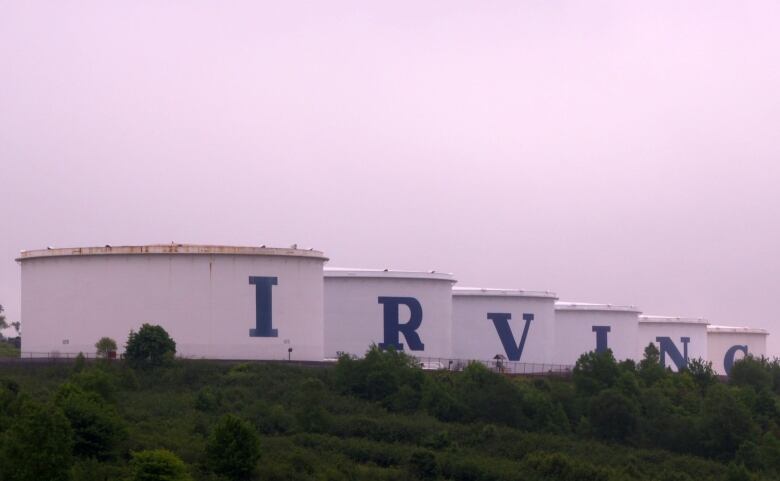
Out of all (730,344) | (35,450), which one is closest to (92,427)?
(35,450)

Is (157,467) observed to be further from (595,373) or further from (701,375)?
(701,375)

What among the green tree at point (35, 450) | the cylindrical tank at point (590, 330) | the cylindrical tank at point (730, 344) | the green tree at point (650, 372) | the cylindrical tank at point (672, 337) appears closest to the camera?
the green tree at point (35, 450)

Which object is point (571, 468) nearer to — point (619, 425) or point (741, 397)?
point (619, 425)

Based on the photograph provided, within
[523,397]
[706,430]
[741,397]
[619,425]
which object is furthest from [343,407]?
[741,397]

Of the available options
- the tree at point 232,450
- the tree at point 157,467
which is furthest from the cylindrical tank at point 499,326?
the tree at point 157,467

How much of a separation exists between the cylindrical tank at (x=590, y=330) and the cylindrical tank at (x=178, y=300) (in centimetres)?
2786

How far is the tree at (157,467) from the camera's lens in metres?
41.0

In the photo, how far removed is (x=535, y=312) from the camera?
80750 millimetres

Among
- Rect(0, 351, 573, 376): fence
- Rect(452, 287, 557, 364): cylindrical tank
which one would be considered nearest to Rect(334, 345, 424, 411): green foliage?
Rect(0, 351, 573, 376): fence

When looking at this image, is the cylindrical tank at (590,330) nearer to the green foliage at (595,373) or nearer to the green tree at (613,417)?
the green foliage at (595,373)

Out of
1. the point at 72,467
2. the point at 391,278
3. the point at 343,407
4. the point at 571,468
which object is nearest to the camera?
the point at 72,467

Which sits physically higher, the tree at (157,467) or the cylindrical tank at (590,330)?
the cylindrical tank at (590,330)

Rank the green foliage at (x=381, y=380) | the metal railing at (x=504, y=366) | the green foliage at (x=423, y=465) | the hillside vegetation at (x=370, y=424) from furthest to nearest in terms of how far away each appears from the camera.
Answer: the metal railing at (x=504, y=366) → the green foliage at (x=381, y=380) → the green foliage at (x=423, y=465) → the hillside vegetation at (x=370, y=424)

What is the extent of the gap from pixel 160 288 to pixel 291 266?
20.2 feet
